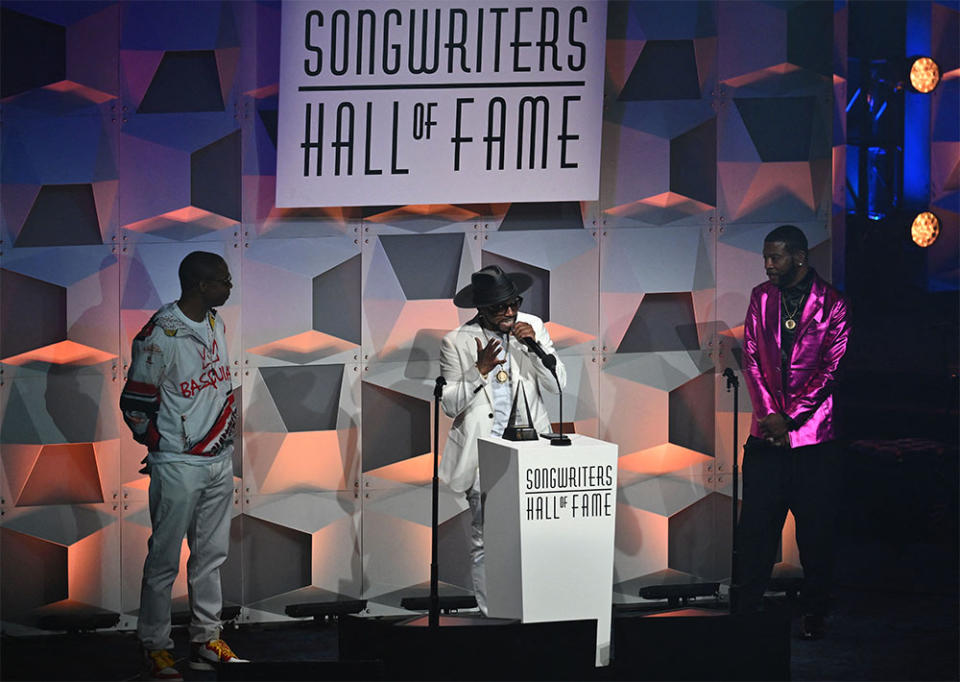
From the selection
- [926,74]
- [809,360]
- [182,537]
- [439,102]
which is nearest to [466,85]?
[439,102]

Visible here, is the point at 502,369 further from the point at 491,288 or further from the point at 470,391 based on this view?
the point at 491,288

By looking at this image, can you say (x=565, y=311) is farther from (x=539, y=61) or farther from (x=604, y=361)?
(x=539, y=61)

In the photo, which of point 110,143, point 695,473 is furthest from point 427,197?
point 695,473

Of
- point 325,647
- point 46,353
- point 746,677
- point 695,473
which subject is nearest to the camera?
point 746,677

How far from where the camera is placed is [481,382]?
5133mm

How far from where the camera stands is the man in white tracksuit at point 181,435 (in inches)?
179

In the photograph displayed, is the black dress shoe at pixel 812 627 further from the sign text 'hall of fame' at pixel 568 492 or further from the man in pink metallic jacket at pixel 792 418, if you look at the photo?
the sign text 'hall of fame' at pixel 568 492

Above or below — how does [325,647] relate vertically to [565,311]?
below

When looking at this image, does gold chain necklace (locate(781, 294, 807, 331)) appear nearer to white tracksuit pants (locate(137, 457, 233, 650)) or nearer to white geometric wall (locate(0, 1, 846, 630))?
white geometric wall (locate(0, 1, 846, 630))

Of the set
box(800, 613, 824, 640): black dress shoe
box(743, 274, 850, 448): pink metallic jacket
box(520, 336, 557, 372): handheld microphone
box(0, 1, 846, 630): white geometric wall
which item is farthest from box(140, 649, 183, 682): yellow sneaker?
box(743, 274, 850, 448): pink metallic jacket

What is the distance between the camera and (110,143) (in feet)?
18.4

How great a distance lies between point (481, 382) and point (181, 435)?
1.47 m

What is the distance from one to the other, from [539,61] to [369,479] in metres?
2.51

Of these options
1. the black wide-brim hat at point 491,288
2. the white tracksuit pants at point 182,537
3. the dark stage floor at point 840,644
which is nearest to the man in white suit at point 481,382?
the black wide-brim hat at point 491,288
